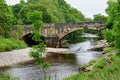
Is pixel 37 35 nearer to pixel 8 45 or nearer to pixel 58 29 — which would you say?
pixel 8 45

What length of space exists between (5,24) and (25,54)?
19.6 ft

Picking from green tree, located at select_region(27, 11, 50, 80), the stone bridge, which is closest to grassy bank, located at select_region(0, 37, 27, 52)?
the stone bridge

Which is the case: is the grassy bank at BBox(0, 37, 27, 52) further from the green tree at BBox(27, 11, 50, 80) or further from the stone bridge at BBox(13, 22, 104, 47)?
the green tree at BBox(27, 11, 50, 80)

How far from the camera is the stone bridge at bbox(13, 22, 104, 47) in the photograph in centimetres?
7031

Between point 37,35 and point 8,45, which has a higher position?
point 37,35

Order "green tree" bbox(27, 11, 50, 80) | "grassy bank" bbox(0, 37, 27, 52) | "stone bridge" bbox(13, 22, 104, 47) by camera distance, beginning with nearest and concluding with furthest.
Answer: "green tree" bbox(27, 11, 50, 80) → "grassy bank" bbox(0, 37, 27, 52) → "stone bridge" bbox(13, 22, 104, 47)

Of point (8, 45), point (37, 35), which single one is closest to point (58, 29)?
point (8, 45)

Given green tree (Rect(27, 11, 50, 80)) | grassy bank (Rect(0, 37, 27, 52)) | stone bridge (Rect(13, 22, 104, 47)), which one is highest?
green tree (Rect(27, 11, 50, 80))

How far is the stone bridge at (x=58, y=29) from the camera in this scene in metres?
70.3

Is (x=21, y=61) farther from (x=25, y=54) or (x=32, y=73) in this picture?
(x=32, y=73)

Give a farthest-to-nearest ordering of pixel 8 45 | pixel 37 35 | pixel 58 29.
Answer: pixel 58 29 → pixel 8 45 → pixel 37 35

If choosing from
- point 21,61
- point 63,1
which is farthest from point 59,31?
point 63,1

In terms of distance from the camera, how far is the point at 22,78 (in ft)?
96.5

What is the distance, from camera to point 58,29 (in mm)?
74125
